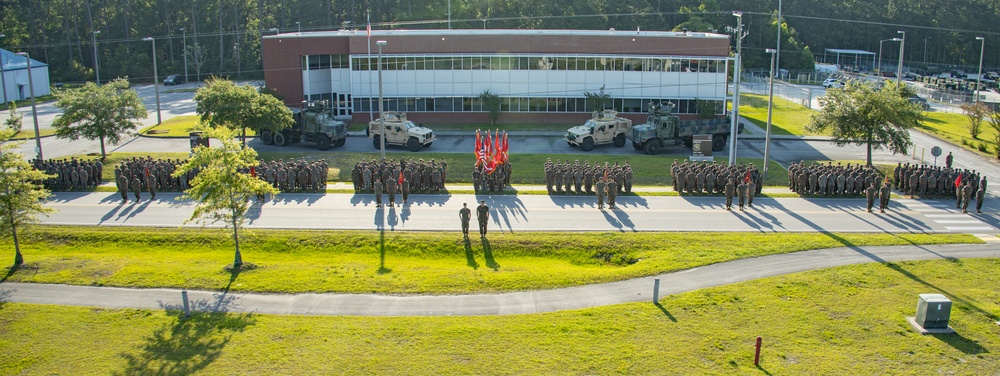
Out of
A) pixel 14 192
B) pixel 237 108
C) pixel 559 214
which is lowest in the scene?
pixel 559 214

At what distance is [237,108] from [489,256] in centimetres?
2079

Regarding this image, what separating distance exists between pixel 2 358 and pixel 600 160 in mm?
26773

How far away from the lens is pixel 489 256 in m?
21.9

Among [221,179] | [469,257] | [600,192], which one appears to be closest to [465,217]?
[469,257]

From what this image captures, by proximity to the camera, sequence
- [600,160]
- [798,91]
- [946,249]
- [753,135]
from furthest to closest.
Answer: [798,91] → [753,135] → [600,160] → [946,249]

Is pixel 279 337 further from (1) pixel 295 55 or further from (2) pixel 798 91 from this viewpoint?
(2) pixel 798 91

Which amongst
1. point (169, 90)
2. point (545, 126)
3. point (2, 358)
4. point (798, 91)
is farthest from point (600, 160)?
point (169, 90)

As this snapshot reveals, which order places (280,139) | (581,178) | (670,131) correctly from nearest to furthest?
(581,178)
(670,131)
(280,139)

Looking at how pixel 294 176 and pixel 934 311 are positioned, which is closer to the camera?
pixel 934 311

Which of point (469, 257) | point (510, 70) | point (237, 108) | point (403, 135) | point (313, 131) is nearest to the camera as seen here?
point (469, 257)

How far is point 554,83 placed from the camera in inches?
1929

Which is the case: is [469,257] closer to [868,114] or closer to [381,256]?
Result: [381,256]

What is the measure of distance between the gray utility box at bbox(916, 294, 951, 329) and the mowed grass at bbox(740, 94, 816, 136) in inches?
1131

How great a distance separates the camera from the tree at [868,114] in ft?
107
